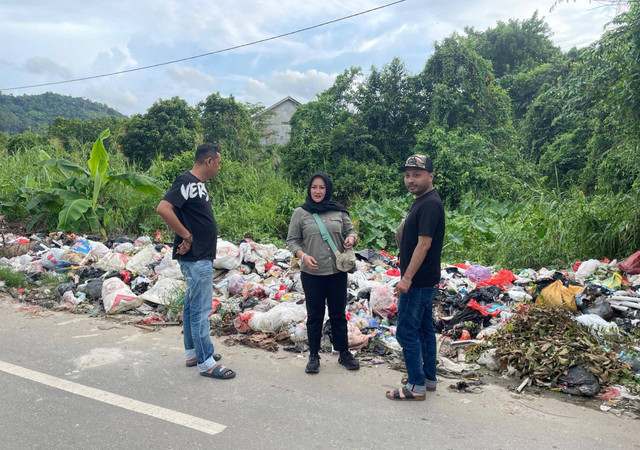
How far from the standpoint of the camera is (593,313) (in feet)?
16.4

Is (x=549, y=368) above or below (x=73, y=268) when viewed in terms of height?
below

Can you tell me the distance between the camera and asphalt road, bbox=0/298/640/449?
3.08 m

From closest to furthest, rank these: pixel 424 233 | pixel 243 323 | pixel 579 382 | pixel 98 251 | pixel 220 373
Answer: pixel 424 233
pixel 579 382
pixel 220 373
pixel 243 323
pixel 98 251

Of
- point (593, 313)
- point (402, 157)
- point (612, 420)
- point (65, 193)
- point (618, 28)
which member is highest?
point (618, 28)

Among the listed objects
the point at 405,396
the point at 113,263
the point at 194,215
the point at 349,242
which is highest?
the point at 194,215

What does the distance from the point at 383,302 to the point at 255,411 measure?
101 inches

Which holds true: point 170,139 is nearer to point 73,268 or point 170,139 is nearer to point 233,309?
point 73,268

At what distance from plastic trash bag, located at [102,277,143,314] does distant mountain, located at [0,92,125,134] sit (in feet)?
161

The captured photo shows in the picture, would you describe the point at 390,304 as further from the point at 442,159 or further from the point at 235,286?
the point at 442,159

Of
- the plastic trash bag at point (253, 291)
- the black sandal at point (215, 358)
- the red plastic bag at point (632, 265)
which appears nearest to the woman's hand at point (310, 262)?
the black sandal at point (215, 358)

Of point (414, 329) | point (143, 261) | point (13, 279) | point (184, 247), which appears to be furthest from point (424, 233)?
point (13, 279)

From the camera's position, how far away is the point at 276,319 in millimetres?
5230

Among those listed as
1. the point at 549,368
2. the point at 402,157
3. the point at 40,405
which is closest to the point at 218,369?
the point at 40,405

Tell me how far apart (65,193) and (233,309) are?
651cm
